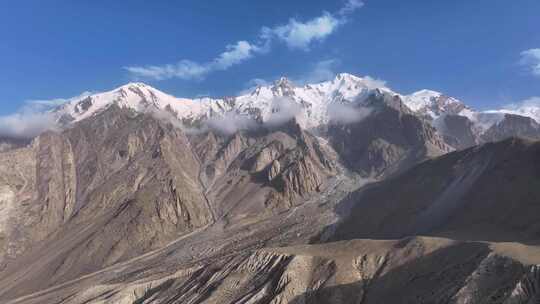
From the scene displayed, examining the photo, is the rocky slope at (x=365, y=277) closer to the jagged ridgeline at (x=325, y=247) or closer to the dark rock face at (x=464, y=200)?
the jagged ridgeline at (x=325, y=247)

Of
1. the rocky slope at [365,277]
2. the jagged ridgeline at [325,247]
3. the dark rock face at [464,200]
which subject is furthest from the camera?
the dark rock face at [464,200]

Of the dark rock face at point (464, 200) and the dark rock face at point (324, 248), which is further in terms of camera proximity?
the dark rock face at point (464, 200)

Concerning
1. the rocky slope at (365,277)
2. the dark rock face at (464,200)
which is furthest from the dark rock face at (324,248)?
the dark rock face at (464,200)

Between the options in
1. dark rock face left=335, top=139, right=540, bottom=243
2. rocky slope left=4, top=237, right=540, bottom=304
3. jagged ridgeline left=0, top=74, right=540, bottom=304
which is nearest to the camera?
rocky slope left=4, top=237, right=540, bottom=304

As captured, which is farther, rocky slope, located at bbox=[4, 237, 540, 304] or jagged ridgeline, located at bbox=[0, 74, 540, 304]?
jagged ridgeline, located at bbox=[0, 74, 540, 304]

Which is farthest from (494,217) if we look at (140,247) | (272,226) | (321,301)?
(140,247)

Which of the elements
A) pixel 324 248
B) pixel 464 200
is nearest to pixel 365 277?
pixel 324 248

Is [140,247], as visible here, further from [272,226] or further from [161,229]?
[272,226]

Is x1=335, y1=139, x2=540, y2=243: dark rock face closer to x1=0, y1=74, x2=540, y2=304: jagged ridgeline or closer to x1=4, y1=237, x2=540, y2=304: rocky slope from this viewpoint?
x1=0, y1=74, x2=540, y2=304: jagged ridgeline

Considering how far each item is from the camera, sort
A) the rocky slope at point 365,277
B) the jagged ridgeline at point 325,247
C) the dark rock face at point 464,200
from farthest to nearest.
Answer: the dark rock face at point 464,200, the jagged ridgeline at point 325,247, the rocky slope at point 365,277

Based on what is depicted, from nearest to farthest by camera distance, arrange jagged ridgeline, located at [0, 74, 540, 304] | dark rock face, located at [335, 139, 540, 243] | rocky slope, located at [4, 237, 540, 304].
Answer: rocky slope, located at [4, 237, 540, 304]
jagged ridgeline, located at [0, 74, 540, 304]
dark rock face, located at [335, 139, 540, 243]

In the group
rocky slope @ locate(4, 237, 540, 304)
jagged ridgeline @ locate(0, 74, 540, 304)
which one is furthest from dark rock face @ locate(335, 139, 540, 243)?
rocky slope @ locate(4, 237, 540, 304)
